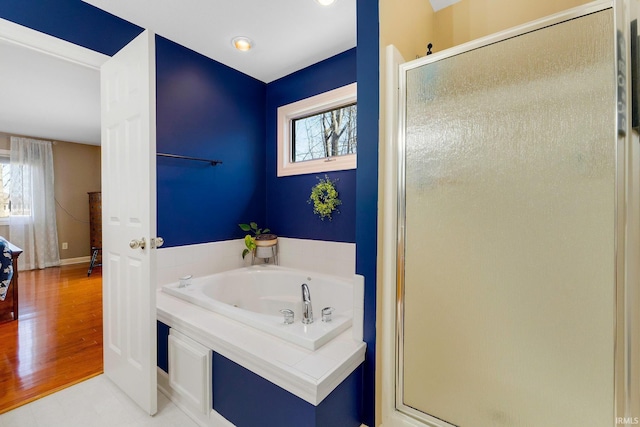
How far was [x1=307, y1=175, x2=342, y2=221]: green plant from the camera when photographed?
246 cm

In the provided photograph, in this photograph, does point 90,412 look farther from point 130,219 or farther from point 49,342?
point 49,342

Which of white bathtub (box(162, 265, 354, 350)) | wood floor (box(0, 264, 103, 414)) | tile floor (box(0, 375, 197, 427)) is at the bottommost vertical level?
tile floor (box(0, 375, 197, 427))

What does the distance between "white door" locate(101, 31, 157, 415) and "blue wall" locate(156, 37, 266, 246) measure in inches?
21.5

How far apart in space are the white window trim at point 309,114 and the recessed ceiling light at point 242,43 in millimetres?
640

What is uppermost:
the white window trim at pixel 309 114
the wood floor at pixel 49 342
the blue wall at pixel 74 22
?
the blue wall at pixel 74 22

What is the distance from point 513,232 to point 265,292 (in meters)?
2.06

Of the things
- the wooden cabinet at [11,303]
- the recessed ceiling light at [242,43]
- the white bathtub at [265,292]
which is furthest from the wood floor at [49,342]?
the recessed ceiling light at [242,43]

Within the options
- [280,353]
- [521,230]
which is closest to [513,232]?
[521,230]

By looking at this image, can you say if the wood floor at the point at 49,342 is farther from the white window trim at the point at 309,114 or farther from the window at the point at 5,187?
the white window trim at the point at 309,114

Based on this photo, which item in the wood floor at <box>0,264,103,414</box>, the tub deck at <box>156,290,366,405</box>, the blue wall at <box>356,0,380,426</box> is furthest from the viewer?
the wood floor at <box>0,264,103,414</box>

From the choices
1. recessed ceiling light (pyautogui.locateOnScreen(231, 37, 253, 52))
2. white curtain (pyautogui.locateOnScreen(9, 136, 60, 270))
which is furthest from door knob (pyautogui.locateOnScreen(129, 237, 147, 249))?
white curtain (pyautogui.locateOnScreen(9, 136, 60, 270))

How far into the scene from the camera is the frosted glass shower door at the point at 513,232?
93cm

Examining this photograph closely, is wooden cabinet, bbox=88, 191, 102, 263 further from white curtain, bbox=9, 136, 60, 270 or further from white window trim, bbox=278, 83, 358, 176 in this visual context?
white window trim, bbox=278, 83, 358, 176

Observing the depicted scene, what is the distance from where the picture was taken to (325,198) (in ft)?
8.26
